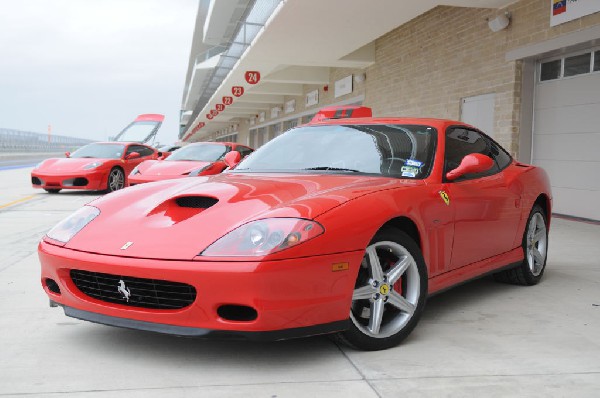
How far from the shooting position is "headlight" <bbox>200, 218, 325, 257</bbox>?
271 centimetres

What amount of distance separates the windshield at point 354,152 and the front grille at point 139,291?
4.18 ft

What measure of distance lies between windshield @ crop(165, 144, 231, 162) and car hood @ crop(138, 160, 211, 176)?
0.30m

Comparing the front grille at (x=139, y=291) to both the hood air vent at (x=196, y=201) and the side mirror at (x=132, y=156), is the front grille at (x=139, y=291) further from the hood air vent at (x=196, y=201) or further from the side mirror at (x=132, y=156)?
the side mirror at (x=132, y=156)

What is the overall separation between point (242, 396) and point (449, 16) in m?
11.8

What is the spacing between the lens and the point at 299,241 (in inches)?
107

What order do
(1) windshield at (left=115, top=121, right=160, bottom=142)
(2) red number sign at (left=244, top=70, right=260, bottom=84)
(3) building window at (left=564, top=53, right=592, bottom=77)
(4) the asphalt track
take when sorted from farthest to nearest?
(1) windshield at (left=115, top=121, right=160, bottom=142) < (2) red number sign at (left=244, top=70, right=260, bottom=84) < (3) building window at (left=564, top=53, right=592, bottom=77) < (4) the asphalt track

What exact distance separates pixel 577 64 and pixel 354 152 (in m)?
7.24

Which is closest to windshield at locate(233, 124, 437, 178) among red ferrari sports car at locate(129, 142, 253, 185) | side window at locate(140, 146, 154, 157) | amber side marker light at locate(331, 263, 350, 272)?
amber side marker light at locate(331, 263, 350, 272)

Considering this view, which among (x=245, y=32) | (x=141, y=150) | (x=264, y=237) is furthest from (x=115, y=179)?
(x=264, y=237)

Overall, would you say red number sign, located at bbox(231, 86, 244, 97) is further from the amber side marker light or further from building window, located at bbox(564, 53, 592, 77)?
the amber side marker light

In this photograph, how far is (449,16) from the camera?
42.5ft

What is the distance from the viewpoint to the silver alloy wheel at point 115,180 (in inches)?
544

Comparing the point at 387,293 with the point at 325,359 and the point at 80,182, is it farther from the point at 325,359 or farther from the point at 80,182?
the point at 80,182

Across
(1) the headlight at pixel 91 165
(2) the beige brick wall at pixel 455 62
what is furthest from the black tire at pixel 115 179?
(2) the beige brick wall at pixel 455 62
